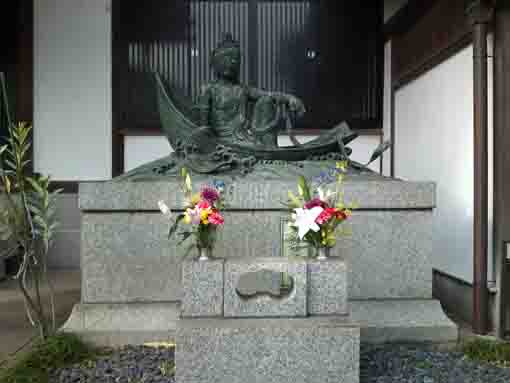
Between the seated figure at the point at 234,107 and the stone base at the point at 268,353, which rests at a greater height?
the seated figure at the point at 234,107

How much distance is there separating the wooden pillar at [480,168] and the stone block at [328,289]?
5.10 feet

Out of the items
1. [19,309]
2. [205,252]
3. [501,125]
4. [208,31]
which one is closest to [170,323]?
[205,252]

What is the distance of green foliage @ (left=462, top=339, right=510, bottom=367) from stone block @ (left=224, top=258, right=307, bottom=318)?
1330 millimetres

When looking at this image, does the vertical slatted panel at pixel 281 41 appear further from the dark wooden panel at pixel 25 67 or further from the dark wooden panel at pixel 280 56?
the dark wooden panel at pixel 25 67

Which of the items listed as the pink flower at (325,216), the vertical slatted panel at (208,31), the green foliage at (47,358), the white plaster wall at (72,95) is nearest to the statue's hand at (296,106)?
the pink flower at (325,216)

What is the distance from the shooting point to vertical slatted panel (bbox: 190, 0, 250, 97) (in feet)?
23.8

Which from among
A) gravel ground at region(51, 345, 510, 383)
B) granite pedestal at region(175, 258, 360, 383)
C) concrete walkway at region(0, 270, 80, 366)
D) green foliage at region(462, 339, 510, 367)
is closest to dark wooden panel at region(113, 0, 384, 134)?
concrete walkway at region(0, 270, 80, 366)

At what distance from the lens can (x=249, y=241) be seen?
4.04 meters

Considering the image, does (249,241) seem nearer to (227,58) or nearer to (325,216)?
(325,216)

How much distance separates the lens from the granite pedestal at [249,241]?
398 centimetres

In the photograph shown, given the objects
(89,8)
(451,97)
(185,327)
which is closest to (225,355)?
(185,327)

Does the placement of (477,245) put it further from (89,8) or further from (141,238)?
(89,8)

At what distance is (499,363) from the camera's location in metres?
3.42

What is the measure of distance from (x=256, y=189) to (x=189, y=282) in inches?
48.8
